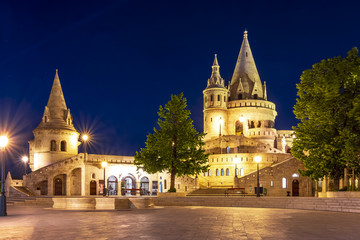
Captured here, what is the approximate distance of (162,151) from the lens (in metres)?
37.3

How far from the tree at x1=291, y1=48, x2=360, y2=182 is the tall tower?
114 ft

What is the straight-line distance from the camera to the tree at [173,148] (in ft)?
122

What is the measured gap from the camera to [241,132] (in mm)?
77500

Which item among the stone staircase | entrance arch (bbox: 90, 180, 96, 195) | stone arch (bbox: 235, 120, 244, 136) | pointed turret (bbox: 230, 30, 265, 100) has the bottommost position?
entrance arch (bbox: 90, 180, 96, 195)

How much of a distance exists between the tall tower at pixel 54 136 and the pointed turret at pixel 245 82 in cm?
3640

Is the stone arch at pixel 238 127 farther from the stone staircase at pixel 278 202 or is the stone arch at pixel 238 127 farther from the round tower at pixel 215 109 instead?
the stone staircase at pixel 278 202

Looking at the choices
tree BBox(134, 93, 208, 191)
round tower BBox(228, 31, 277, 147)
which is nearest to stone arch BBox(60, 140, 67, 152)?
tree BBox(134, 93, 208, 191)

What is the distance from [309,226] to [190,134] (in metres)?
23.5

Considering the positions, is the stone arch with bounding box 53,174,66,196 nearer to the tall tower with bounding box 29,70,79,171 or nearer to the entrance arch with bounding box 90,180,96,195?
the tall tower with bounding box 29,70,79,171

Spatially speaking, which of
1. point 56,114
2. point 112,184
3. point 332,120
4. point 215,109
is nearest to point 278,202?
point 332,120

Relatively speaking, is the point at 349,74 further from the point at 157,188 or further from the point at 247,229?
the point at 157,188

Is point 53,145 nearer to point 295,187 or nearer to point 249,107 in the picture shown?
point 295,187

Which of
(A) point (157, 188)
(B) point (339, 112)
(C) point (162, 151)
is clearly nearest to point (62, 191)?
(A) point (157, 188)

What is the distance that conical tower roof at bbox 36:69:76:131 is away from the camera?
180ft
